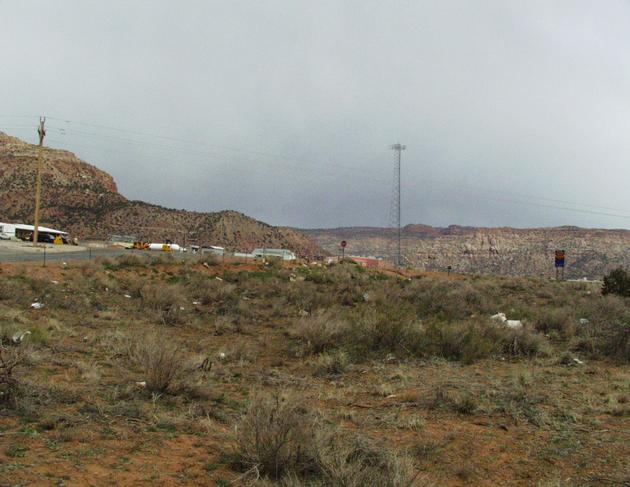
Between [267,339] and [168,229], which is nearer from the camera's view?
[267,339]

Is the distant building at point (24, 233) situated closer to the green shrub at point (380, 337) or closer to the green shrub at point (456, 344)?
the green shrub at point (380, 337)

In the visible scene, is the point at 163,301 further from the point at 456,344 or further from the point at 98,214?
the point at 98,214

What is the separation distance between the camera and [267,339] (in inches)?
578

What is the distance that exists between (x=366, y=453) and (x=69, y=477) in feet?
10.2

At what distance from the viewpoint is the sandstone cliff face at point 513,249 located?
118062mm

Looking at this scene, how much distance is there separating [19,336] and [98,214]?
3641 inches

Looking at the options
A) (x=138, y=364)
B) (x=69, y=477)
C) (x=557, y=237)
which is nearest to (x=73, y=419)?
(x=69, y=477)

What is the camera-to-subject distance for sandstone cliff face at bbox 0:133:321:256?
9381cm

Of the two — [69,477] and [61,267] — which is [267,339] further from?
[61,267]

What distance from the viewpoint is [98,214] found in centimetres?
9675

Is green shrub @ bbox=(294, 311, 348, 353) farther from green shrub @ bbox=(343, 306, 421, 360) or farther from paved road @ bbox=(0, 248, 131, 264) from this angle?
paved road @ bbox=(0, 248, 131, 264)

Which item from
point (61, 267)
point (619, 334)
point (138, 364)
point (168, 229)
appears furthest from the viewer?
point (168, 229)

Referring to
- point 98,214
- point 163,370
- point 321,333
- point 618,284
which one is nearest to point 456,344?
point 321,333

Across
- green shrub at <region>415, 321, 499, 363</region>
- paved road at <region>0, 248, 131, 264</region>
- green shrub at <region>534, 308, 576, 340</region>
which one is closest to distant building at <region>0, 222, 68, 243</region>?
paved road at <region>0, 248, 131, 264</region>
